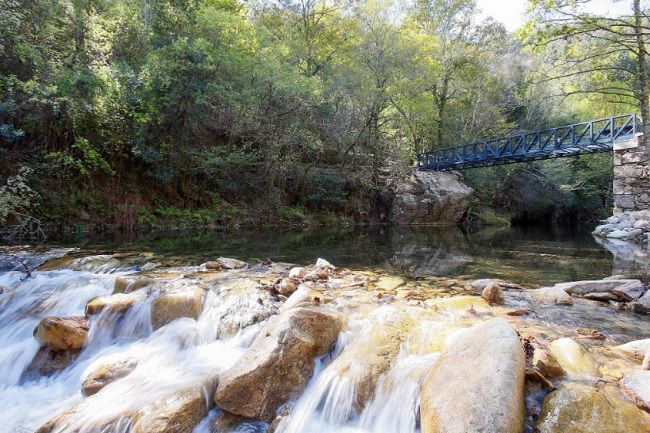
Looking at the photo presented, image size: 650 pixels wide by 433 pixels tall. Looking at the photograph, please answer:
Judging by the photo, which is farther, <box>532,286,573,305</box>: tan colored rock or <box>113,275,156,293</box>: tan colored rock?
<box>113,275,156,293</box>: tan colored rock

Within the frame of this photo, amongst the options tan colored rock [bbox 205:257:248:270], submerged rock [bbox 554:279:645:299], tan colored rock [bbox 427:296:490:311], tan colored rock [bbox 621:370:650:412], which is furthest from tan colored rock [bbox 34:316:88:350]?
submerged rock [bbox 554:279:645:299]

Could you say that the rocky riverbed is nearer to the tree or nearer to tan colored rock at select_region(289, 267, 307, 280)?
tan colored rock at select_region(289, 267, 307, 280)

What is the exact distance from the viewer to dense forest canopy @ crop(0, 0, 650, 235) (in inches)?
373

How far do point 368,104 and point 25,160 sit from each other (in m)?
13.3

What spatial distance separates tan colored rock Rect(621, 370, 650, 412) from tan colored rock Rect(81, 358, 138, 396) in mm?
3869

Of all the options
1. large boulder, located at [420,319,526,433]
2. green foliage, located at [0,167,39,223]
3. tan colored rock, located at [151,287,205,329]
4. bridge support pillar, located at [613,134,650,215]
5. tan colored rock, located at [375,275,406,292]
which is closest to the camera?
large boulder, located at [420,319,526,433]

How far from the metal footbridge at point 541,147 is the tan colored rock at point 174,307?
54.3 ft

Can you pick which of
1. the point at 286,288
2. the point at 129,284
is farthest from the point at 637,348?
the point at 129,284

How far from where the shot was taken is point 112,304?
4.26 meters

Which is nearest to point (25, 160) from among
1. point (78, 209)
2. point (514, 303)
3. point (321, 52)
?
point (78, 209)

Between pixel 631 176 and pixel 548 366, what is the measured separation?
645 inches

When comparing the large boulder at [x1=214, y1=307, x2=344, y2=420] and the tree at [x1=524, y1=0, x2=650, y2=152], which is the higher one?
the tree at [x1=524, y1=0, x2=650, y2=152]

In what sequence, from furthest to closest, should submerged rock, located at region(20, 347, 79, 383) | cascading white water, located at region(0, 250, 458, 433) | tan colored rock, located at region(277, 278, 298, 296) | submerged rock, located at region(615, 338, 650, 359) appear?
tan colored rock, located at region(277, 278, 298, 296), submerged rock, located at region(20, 347, 79, 383), submerged rock, located at region(615, 338, 650, 359), cascading white water, located at region(0, 250, 458, 433)

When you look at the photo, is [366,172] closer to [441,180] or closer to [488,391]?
[441,180]
